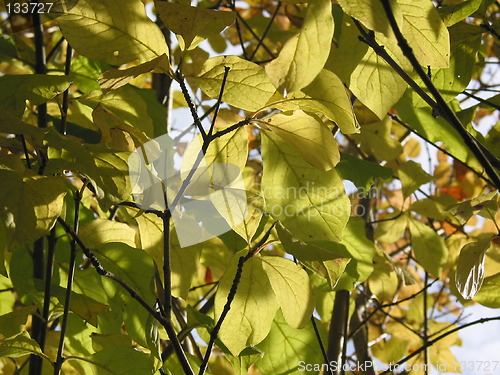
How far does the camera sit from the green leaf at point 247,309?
74 cm

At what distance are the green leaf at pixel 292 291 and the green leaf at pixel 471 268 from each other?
0.19 meters

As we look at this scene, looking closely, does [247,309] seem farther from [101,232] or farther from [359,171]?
[359,171]

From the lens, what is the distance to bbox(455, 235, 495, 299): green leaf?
71 cm

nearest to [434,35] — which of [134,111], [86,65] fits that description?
[134,111]

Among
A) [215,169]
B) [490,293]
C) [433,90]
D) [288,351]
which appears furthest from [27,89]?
[490,293]

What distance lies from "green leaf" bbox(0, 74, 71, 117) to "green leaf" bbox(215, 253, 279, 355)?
1.07 ft

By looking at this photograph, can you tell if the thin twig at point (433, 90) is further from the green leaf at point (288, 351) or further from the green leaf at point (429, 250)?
the green leaf at point (429, 250)

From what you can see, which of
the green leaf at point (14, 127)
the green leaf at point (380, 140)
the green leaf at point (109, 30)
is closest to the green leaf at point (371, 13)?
the green leaf at point (109, 30)

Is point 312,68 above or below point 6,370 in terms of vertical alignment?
above

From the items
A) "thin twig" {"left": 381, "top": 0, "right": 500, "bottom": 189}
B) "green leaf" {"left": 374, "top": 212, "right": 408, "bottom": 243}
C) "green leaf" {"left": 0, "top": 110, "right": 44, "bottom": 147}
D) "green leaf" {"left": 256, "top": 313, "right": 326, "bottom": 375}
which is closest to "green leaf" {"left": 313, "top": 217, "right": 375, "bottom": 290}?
"green leaf" {"left": 256, "top": 313, "right": 326, "bottom": 375}

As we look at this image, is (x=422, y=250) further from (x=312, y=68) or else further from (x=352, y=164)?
(x=312, y=68)

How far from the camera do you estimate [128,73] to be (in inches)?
21.1

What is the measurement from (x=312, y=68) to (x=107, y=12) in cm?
23

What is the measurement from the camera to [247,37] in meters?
1.96
